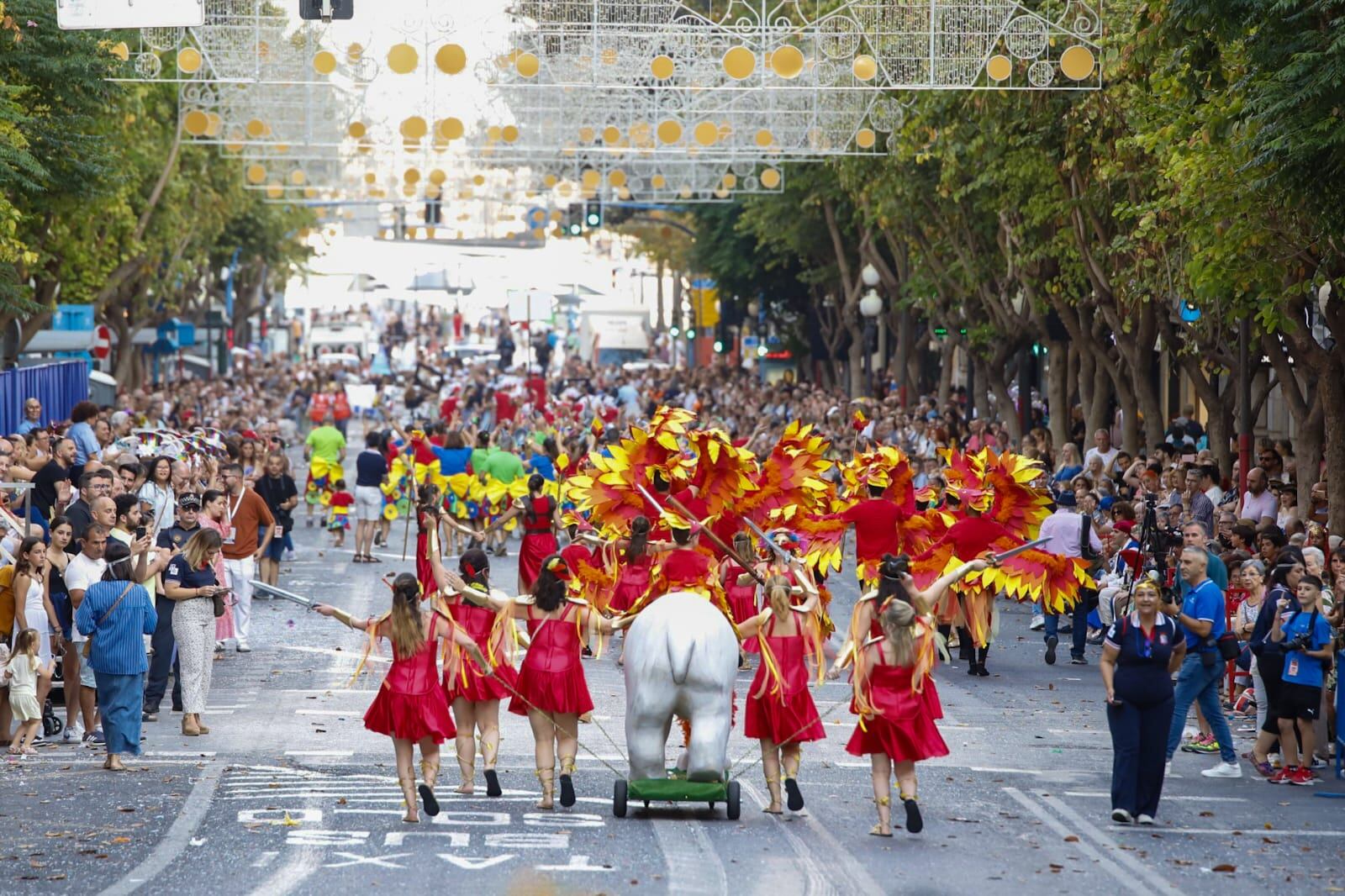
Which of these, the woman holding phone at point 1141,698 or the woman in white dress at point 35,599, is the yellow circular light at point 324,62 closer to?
the woman in white dress at point 35,599

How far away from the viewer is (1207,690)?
14148 mm

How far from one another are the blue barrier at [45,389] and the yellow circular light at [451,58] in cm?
1006

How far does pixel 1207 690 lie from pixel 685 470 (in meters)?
3.91

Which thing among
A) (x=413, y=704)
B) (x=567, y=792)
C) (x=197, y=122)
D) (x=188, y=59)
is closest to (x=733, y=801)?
(x=567, y=792)

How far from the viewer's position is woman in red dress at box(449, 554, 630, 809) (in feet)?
40.8

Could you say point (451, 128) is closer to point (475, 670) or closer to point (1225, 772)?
point (475, 670)

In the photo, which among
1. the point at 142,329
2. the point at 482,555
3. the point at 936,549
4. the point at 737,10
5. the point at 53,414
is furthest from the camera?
the point at 142,329

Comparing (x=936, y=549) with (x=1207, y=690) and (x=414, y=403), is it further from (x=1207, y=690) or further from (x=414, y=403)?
(x=414, y=403)

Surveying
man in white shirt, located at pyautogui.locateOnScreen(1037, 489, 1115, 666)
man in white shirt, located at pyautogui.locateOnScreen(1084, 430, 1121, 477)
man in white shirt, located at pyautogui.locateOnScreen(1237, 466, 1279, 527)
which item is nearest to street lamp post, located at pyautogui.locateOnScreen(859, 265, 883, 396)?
man in white shirt, located at pyautogui.locateOnScreen(1084, 430, 1121, 477)

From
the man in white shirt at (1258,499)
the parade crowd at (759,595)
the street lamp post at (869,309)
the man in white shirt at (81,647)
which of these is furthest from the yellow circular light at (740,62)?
the street lamp post at (869,309)

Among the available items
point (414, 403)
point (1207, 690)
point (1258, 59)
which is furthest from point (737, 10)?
point (1207, 690)

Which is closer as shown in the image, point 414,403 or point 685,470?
point 685,470

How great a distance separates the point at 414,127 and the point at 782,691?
1622 centimetres

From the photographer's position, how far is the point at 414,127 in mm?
27078
